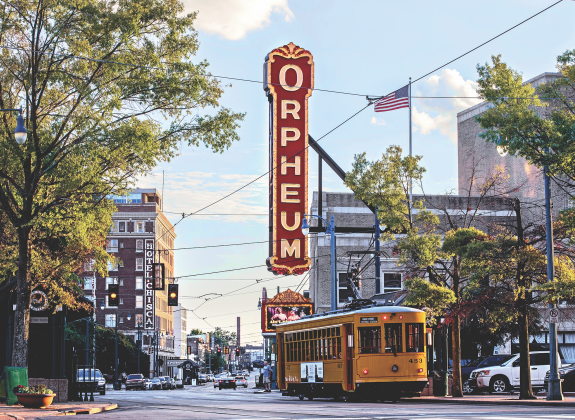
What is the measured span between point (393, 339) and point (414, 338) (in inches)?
30.4

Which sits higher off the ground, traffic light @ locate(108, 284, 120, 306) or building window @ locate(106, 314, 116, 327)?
traffic light @ locate(108, 284, 120, 306)

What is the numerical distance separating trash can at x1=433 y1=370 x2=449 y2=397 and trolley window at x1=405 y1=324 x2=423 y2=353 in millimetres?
6033

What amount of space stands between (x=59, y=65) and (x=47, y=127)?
2563 millimetres

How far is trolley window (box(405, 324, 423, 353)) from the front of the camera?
2455 centimetres

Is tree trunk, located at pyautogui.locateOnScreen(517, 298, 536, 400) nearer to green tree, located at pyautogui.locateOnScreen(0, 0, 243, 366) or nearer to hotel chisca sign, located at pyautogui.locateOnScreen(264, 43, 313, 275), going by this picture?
green tree, located at pyautogui.locateOnScreen(0, 0, 243, 366)

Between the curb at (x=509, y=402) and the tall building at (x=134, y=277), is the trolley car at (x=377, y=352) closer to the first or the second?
the curb at (x=509, y=402)

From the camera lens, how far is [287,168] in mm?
46594

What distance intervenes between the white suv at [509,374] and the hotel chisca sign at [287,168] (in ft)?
52.9

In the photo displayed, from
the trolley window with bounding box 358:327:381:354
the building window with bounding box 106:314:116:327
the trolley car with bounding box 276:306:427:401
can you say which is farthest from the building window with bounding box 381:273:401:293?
the building window with bounding box 106:314:116:327

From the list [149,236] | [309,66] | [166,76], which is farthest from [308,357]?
[149,236]

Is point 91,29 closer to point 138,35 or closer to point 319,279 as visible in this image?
point 138,35

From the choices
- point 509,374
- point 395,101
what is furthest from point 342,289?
point 509,374

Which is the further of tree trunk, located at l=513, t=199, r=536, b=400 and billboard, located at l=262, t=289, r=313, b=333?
billboard, located at l=262, t=289, r=313, b=333

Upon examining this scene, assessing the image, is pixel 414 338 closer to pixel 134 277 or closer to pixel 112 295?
pixel 112 295
